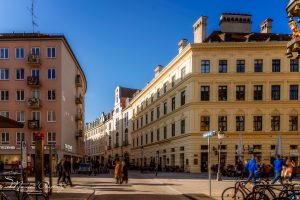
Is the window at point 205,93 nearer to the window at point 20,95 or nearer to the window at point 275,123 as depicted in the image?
the window at point 275,123

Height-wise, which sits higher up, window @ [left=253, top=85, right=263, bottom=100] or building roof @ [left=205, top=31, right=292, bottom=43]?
building roof @ [left=205, top=31, right=292, bottom=43]

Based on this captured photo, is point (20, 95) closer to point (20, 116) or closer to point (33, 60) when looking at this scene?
point (20, 116)

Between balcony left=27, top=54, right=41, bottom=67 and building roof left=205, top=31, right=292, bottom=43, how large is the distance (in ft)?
71.8

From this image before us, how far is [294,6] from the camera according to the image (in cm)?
1178

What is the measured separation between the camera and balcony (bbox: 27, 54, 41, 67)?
194 ft

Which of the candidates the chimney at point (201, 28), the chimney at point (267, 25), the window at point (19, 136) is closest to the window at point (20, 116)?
the window at point (19, 136)

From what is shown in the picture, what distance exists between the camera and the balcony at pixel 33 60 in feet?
194

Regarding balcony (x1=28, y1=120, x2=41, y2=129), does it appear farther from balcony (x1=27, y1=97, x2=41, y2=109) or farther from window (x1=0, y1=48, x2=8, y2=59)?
window (x1=0, y1=48, x2=8, y2=59)

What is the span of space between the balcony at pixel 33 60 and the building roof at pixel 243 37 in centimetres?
2188

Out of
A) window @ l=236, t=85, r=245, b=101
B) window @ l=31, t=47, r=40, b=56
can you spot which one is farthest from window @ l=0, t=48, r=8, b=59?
window @ l=236, t=85, r=245, b=101

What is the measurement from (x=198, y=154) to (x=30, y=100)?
73.0 feet

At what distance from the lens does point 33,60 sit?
59188 mm

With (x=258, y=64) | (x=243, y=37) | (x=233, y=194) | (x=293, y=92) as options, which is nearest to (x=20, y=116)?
(x=243, y=37)

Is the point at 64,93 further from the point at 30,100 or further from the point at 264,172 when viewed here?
the point at 264,172
